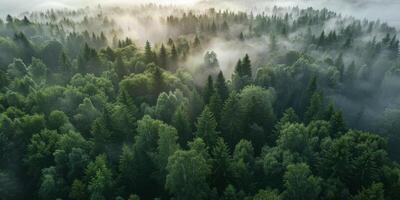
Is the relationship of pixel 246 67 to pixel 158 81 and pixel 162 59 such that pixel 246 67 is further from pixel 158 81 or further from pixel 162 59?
pixel 162 59

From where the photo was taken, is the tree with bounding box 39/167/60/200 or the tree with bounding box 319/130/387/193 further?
the tree with bounding box 319/130/387/193

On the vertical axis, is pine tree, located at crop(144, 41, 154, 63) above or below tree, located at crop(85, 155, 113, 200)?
above

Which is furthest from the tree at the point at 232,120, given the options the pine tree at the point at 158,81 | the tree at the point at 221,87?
the pine tree at the point at 158,81

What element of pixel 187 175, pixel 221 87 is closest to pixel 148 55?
pixel 221 87

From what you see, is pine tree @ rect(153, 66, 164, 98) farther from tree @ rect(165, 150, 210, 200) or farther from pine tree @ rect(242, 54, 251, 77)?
tree @ rect(165, 150, 210, 200)

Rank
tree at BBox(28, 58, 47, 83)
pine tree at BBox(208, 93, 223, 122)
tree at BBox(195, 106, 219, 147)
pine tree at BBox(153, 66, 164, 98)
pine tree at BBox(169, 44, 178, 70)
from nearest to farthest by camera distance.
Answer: tree at BBox(195, 106, 219, 147) < pine tree at BBox(208, 93, 223, 122) < pine tree at BBox(153, 66, 164, 98) < tree at BBox(28, 58, 47, 83) < pine tree at BBox(169, 44, 178, 70)

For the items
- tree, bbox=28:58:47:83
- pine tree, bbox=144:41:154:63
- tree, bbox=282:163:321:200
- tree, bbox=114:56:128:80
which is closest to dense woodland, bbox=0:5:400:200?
tree, bbox=282:163:321:200
